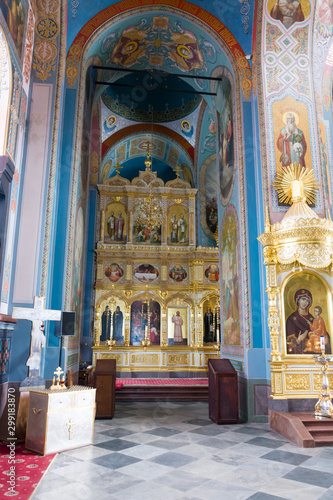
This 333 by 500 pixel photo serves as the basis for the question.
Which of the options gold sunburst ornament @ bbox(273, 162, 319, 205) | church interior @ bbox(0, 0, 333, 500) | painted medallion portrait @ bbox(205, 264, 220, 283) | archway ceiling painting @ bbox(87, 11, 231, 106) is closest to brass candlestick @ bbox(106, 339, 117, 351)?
church interior @ bbox(0, 0, 333, 500)

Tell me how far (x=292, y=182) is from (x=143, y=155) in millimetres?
10349

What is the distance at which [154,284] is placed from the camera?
49.4 feet

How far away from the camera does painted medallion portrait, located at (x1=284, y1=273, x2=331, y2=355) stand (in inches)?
288

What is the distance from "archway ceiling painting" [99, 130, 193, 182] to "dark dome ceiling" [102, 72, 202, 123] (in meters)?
0.83

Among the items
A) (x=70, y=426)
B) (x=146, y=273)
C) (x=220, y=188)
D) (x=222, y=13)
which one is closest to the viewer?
(x=70, y=426)

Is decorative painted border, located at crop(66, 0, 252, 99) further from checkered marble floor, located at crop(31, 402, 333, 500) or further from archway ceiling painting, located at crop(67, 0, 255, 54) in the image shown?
checkered marble floor, located at crop(31, 402, 333, 500)

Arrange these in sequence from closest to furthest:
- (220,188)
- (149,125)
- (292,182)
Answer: (292,182) → (220,188) → (149,125)

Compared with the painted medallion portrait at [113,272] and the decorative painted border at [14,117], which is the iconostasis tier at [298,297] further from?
the painted medallion portrait at [113,272]

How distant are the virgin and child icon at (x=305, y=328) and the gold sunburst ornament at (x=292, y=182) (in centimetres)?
198

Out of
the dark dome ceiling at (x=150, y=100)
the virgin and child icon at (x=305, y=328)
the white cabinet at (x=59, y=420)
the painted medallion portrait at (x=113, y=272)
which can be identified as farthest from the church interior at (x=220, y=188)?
the painted medallion portrait at (x=113, y=272)

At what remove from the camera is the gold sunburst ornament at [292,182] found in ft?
26.5

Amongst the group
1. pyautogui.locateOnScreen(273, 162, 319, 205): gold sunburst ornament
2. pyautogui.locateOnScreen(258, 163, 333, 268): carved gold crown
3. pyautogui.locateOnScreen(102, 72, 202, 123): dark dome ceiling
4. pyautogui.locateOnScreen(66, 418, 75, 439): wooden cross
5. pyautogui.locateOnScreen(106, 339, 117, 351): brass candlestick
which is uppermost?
pyautogui.locateOnScreen(102, 72, 202, 123): dark dome ceiling

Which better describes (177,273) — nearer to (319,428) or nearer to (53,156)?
(53,156)

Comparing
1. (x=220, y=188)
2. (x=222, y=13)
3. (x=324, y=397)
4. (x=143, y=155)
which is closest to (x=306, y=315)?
(x=324, y=397)
